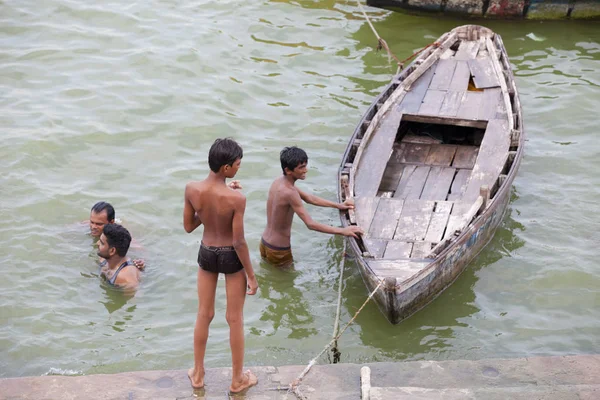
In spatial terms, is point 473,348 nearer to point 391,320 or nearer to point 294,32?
point 391,320

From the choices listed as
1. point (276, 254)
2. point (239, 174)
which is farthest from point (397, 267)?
point (239, 174)

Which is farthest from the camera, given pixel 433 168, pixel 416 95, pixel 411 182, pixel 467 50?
pixel 467 50

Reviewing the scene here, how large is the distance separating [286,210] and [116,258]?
1740mm

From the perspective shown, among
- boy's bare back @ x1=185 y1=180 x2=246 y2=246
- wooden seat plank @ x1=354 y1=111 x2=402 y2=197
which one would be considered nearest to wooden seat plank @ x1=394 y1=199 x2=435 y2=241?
wooden seat plank @ x1=354 y1=111 x2=402 y2=197

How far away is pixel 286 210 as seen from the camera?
7262 millimetres

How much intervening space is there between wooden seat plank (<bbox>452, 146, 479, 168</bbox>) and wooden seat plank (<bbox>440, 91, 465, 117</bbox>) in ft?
1.51

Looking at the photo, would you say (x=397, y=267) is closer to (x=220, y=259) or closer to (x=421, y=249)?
(x=421, y=249)

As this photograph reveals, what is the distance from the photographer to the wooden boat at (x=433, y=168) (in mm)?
7079

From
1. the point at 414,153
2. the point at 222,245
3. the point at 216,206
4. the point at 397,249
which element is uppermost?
the point at 216,206

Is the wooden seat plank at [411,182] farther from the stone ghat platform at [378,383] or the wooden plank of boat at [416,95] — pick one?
the stone ghat platform at [378,383]

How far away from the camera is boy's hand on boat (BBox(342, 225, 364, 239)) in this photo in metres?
7.27

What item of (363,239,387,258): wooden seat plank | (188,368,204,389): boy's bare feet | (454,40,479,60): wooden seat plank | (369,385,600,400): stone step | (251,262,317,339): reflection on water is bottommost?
(251,262,317,339): reflection on water

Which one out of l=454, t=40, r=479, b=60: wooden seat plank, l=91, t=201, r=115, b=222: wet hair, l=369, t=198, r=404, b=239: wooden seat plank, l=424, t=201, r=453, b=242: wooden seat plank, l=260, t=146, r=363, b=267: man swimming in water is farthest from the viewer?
l=454, t=40, r=479, b=60: wooden seat plank

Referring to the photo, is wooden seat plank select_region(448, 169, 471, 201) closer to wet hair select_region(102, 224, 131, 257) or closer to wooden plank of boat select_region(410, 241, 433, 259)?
wooden plank of boat select_region(410, 241, 433, 259)
